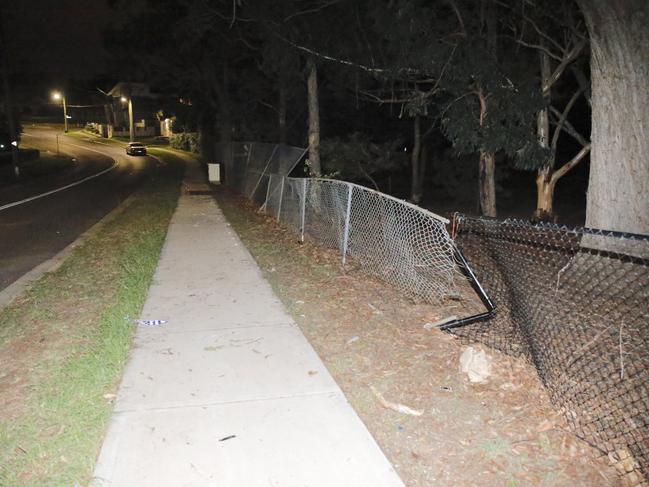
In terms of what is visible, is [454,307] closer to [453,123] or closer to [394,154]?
[453,123]

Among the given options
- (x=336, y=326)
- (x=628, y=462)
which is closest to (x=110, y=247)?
(x=336, y=326)

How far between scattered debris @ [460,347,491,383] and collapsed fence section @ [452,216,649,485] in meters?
0.43

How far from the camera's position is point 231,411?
3.65 m

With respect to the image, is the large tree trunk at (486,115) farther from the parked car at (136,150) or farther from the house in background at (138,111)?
the house in background at (138,111)

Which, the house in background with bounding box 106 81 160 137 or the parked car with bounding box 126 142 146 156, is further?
the house in background with bounding box 106 81 160 137

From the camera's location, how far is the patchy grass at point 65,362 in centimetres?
320

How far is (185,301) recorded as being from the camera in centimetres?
603

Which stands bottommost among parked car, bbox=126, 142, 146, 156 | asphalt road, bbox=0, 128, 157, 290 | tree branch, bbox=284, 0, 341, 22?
asphalt road, bbox=0, 128, 157, 290

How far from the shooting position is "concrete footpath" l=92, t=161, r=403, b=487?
3033 millimetres

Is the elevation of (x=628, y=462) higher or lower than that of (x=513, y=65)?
lower

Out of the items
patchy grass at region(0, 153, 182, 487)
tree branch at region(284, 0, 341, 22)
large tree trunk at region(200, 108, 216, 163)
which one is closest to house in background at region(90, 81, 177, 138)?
large tree trunk at region(200, 108, 216, 163)

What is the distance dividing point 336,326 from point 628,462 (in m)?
2.77

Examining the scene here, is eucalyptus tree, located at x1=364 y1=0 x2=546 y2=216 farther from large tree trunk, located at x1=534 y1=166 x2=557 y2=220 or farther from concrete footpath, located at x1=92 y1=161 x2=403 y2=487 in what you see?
concrete footpath, located at x1=92 y1=161 x2=403 y2=487

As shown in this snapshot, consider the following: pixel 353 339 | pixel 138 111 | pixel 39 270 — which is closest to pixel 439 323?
pixel 353 339
